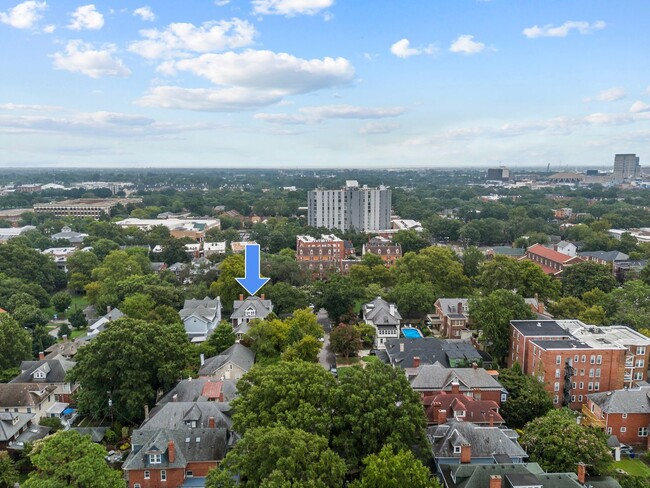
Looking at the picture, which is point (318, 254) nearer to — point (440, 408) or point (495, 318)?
point (495, 318)

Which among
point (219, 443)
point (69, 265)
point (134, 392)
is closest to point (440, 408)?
point (219, 443)

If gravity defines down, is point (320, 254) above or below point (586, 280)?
below

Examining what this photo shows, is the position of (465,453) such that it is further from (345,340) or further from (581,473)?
(345,340)

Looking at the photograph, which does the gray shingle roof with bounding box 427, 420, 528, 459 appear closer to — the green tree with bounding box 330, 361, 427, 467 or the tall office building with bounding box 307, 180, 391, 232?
the green tree with bounding box 330, 361, 427, 467

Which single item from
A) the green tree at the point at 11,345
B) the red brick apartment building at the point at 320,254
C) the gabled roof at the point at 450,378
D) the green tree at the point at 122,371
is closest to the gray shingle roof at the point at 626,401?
the gabled roof at the point at 450,378

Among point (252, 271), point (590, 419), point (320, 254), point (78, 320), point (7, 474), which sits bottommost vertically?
point (590, 419)

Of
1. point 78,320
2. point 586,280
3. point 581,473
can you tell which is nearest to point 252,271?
point 581,473
